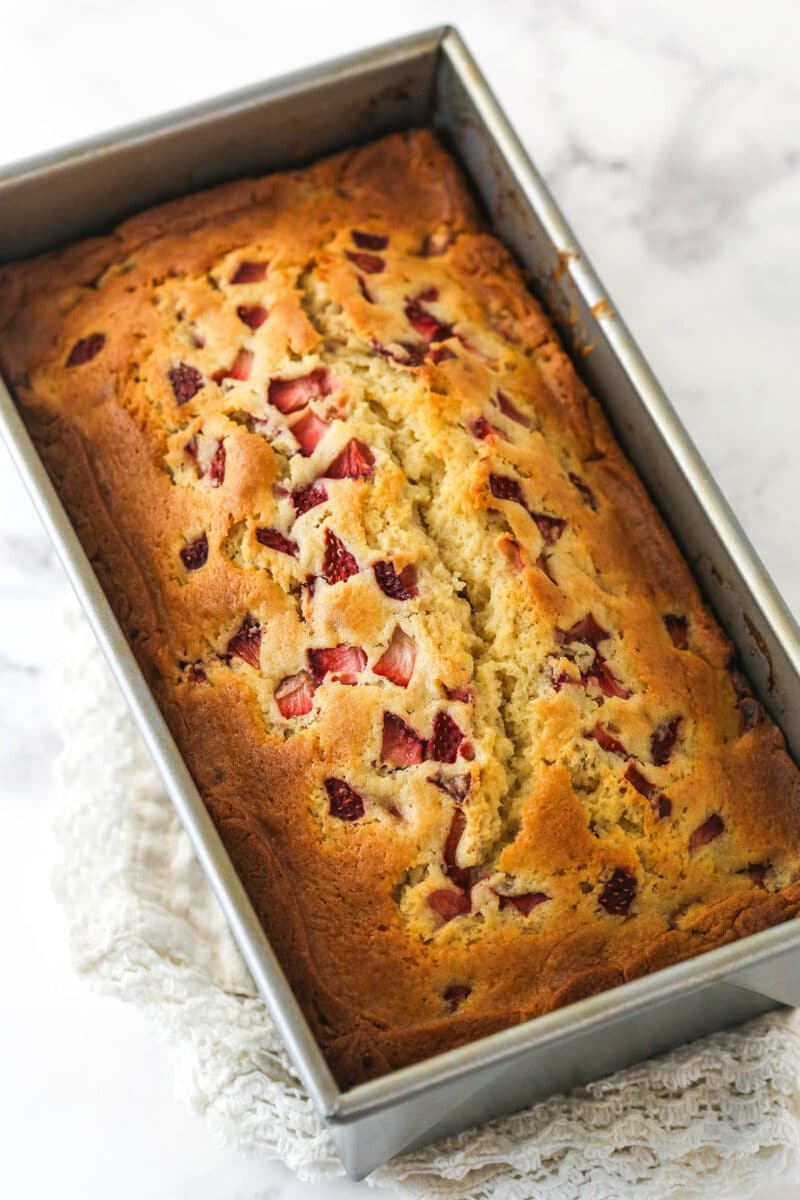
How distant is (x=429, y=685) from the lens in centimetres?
215

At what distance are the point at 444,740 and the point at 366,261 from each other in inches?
33.5

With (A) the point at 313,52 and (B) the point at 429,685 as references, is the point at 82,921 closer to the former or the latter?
(B) the point at 429,685

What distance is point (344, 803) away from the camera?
6.95 ft

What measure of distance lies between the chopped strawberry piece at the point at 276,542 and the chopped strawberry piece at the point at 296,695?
7.2 inches

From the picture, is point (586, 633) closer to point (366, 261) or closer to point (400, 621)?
point (400, 621)

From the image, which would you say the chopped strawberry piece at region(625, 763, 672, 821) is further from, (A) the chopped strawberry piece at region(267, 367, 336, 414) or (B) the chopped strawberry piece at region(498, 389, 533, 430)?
(A) the chopped strawberry piece at region(267, 367, 336, 414)

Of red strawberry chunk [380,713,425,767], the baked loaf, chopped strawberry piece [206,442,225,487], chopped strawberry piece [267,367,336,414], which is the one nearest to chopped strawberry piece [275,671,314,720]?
the baked loaf

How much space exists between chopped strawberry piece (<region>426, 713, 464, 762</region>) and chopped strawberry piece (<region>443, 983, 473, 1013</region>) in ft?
0.97

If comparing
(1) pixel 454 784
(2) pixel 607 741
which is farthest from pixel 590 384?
(1) pixel 454 784

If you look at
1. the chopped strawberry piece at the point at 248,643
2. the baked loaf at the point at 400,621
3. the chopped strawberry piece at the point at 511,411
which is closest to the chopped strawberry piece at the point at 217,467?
the baked loaf at the point at 400,621

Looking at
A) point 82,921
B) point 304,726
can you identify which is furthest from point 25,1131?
point 304,726

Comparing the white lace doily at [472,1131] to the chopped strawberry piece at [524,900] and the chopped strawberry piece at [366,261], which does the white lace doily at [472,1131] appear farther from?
the chopped strawberry piece at [366,261]

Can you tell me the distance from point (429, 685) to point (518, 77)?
57.5 inches

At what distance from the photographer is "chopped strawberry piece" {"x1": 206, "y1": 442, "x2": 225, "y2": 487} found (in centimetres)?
231
